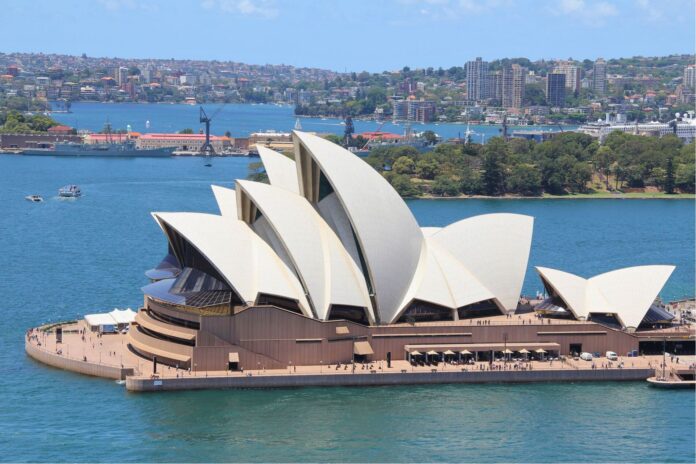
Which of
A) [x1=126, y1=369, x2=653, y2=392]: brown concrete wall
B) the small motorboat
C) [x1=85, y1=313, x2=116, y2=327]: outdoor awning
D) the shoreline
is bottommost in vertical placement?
the shoreline

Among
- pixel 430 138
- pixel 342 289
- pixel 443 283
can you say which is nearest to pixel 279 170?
pixel 342 289

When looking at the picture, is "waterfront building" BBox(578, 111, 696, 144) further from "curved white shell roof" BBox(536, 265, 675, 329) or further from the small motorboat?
"curved white shell roof" BBox(536, 265, 675, 329)

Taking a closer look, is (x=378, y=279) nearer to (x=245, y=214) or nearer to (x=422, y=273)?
(x=422, y=273)

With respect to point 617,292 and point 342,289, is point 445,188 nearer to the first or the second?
point 617,292

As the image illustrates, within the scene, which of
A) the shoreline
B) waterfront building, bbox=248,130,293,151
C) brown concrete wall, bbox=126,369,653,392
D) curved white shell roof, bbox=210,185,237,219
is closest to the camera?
brown concrete wall, bbox=126,369,653,392

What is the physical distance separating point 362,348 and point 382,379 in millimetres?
1837

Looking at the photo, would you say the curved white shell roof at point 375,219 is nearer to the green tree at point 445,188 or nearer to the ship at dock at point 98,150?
the green tree at point 445,188

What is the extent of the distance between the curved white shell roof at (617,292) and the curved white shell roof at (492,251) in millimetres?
1146

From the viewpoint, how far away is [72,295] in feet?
188

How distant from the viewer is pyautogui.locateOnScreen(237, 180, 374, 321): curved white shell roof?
1777 inches

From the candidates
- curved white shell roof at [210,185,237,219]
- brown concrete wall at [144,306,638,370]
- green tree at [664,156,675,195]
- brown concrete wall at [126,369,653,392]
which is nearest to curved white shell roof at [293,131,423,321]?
brown concrete wall at [144,306,638,370]

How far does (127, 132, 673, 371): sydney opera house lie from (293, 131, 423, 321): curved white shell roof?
48mm

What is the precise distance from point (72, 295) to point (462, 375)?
20.5 metres

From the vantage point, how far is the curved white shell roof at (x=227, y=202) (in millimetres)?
49969
